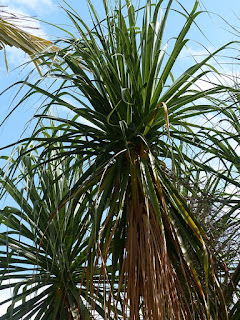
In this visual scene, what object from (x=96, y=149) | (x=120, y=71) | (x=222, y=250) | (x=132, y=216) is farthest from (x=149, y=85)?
(x=222, y=250)

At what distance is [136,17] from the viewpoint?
405 cm

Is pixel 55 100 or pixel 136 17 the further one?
pixel 136 17

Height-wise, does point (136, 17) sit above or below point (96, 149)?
above

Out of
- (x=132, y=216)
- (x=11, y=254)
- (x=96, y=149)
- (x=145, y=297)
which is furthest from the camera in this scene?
(x=11, y=254)

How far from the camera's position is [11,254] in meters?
4.46

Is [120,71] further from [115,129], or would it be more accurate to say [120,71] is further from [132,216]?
[132,216]

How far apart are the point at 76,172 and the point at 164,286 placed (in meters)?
1.53

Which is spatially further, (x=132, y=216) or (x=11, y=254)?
(x=11, y=254)

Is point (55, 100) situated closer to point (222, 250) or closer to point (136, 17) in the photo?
point (136, 17)

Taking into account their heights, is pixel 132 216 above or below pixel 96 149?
below

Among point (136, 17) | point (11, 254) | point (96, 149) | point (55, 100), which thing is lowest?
point (11, 254)

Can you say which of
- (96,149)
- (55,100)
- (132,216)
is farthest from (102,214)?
(55,100)

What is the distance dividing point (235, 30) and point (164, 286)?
131 centimetres

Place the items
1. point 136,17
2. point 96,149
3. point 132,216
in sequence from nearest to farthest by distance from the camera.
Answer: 1. point 132,216
2. point 96,149
3. point 136,17
